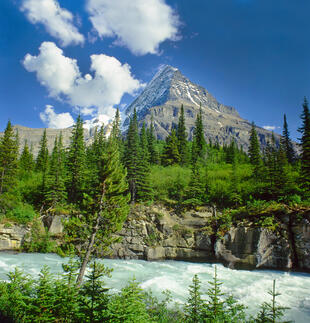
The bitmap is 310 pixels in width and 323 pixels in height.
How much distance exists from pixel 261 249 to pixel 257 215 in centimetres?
368

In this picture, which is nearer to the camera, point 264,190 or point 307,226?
point 307,226

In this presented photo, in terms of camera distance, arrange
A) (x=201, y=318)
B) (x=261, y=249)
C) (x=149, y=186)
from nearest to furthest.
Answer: (x=201, y=318) → (x=261, y=249) → (x=149, y=186)

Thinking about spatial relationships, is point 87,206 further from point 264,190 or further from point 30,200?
point 30,200

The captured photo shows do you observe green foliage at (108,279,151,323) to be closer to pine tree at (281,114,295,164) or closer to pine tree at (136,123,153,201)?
pine tree at (136,123,153,201)

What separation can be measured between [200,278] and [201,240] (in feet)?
23.1

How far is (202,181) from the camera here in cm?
3322

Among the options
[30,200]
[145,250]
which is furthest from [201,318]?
[30,200]

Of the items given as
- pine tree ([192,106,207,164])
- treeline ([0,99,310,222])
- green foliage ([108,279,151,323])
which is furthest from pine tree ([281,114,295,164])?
green foliage ([108,279,151,323])

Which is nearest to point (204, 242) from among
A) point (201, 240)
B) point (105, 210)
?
point (201, 240)

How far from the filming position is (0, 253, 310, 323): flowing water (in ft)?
41.4

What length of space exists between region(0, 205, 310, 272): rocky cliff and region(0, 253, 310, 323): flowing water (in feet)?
4.05

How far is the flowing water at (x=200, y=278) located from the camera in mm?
12609

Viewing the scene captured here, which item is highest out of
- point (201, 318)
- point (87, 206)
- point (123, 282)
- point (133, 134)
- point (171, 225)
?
point (133, 134)

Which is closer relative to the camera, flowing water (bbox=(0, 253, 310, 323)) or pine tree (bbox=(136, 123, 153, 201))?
flowing water (bbox=(0, 253, 310, 323))
